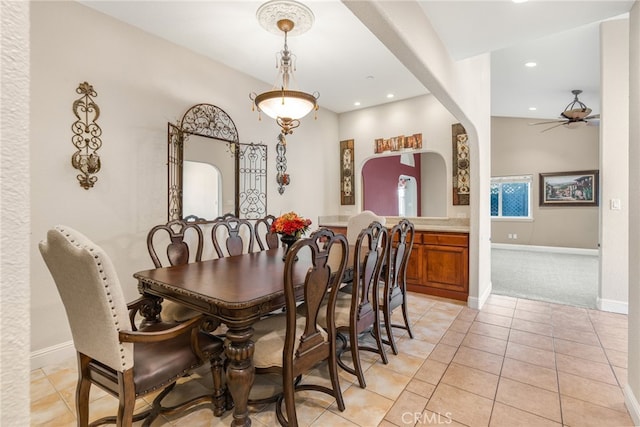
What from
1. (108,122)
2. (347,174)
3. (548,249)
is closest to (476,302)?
(347,174)

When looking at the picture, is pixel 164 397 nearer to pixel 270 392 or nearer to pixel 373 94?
pixel 270 392

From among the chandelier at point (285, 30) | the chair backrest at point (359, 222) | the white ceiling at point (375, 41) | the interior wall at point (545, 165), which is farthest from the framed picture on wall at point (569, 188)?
the chandelier at point (285, 30)

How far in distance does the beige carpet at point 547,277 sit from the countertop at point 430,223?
1.14m

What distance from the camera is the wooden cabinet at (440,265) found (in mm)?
3908

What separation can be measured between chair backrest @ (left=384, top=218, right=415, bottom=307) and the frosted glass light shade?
4.34ft

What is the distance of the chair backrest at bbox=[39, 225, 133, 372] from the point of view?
1.25m

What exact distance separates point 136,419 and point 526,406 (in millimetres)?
2366

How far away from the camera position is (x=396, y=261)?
8.54ft

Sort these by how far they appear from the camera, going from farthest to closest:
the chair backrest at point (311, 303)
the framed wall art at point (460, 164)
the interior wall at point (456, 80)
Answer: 1. the framed wall art at point (460, 164)
2. the interior wall at point (456, 80)
3. the chair backrest at point (311, 303)

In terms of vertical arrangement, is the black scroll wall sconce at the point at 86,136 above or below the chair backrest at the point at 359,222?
above

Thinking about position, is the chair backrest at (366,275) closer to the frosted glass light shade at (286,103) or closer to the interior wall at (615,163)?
the frosted glass light shade at (286,103)

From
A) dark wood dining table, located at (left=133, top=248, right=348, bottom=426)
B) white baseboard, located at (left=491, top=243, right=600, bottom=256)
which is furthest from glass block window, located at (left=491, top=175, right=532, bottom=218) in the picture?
dark wood dining table, located at (left=133, top=248, right=348, bottom=426)

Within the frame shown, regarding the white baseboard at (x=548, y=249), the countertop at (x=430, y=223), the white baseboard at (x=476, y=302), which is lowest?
the white baseboard at (x=476, y=302)
